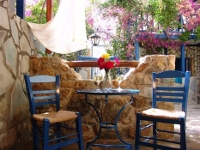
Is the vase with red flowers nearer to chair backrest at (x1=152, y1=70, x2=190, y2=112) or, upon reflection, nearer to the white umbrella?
chair backrest at (x1=152, y1=70, x2=190, y2=112)

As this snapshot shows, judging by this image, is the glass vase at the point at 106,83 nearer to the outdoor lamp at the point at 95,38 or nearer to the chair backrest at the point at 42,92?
the chair backrest at the point at 42,92

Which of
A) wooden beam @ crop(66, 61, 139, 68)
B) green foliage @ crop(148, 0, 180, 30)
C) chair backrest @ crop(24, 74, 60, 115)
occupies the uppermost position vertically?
green foliage @ crop(148, 0, 180, 30)

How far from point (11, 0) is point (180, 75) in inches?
80.0

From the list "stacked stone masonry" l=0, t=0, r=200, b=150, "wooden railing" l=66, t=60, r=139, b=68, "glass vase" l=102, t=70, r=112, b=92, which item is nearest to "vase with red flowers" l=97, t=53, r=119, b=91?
"glass vase" l=102, t=70, r=112, b=92

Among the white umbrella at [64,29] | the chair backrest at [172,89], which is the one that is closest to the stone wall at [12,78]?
the white umbrella at [64,29]

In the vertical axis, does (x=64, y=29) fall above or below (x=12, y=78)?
above

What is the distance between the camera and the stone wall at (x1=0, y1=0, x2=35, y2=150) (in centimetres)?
228

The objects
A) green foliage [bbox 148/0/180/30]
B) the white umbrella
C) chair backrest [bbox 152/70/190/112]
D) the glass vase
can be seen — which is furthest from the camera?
green foliage [bbox 148/0/180/30]

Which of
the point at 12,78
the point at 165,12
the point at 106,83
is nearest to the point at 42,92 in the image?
the point at 12,78

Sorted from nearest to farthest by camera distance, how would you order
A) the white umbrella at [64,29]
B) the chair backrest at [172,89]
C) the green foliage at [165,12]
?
the chair backrest at [172,89] → the white umbrella at [64,29] → the green foliage at [165,12]

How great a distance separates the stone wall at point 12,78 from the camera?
2.28 m

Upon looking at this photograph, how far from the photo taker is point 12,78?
2514 mm

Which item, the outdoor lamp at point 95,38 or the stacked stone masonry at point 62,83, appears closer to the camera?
the stacked stone masonry at point 62,83

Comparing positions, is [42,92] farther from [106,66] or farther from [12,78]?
[106,66]
